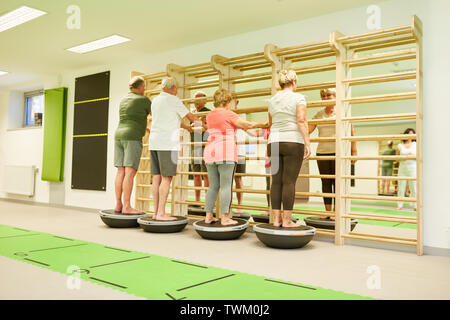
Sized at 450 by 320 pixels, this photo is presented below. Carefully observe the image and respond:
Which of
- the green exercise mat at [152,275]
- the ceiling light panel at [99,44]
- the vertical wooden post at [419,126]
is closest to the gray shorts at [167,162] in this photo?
the green exercise mat at [152,275]

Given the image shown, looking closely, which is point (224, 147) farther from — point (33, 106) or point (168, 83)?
point (33, 106)

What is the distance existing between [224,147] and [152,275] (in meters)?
1.68

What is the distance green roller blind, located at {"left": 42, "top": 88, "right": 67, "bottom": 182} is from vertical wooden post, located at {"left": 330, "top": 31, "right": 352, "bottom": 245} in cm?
564

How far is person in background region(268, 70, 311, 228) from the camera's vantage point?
3.41 meters

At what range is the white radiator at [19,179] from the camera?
25.8ft

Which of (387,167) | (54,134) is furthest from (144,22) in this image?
(387,167)

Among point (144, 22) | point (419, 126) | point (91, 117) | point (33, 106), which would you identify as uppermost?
point (144, 22)

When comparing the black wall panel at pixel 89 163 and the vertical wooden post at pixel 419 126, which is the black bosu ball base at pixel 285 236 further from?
the black wall panel at pixel 89 163

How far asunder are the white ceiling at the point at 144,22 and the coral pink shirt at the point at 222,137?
137 cm

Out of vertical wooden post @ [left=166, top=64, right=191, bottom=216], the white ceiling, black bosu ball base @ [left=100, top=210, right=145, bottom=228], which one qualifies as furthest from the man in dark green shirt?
the white ceiling

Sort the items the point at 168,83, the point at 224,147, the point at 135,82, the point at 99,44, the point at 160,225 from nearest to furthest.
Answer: the point at 224,147, the point at 160,225, the point at 168,83, the point at 135,82, the point at 99,44

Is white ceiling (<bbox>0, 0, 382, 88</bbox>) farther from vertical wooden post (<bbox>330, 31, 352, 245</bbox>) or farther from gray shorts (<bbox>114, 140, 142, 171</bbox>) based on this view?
gray shorts (<bbox>114, 140, 142, 171</bbox>)

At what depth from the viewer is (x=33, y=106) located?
898cm
